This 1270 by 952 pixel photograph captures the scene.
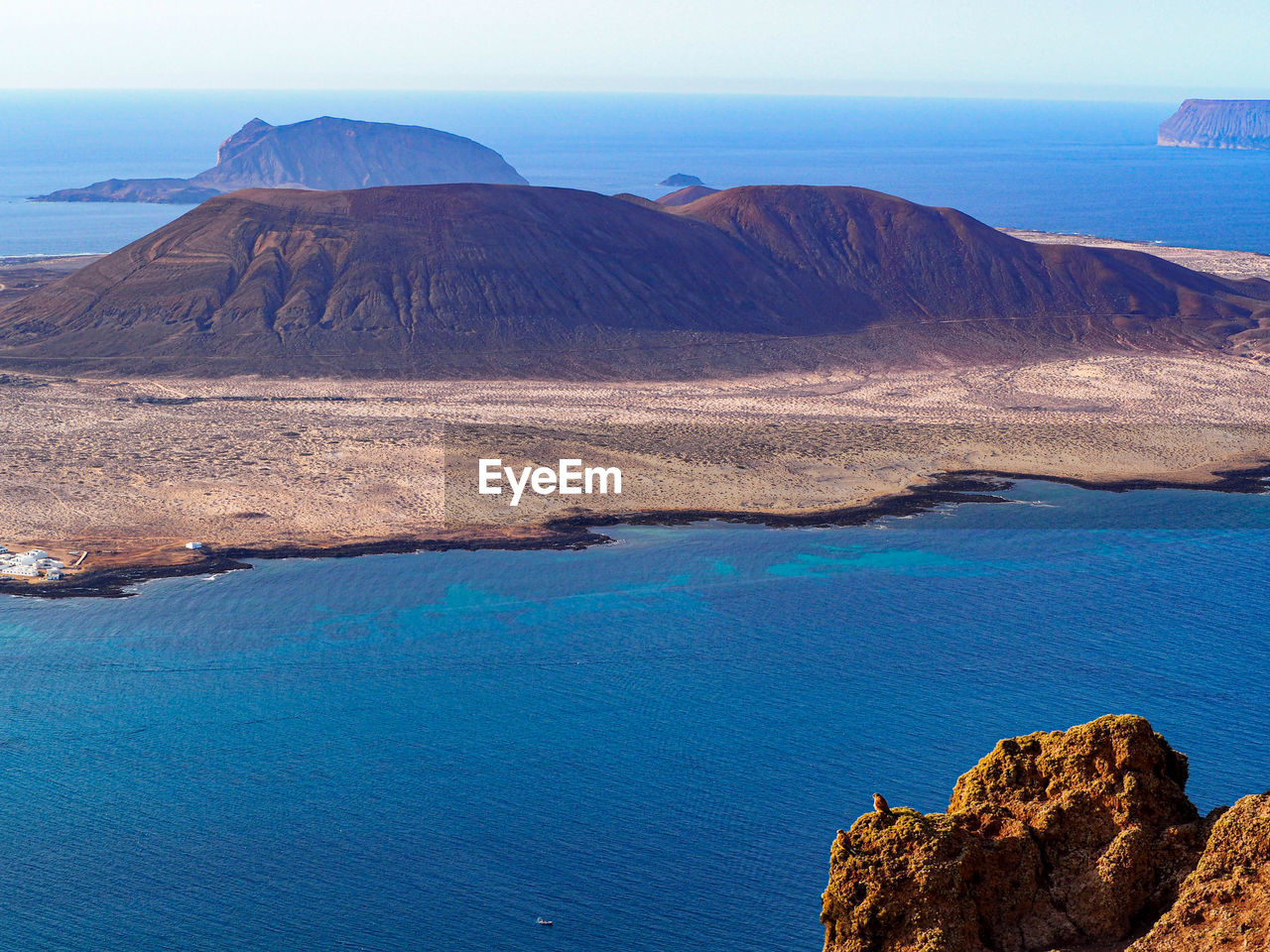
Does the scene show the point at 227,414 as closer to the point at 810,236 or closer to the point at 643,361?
the point at 643,361

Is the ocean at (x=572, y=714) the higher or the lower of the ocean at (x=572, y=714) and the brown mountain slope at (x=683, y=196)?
the lower

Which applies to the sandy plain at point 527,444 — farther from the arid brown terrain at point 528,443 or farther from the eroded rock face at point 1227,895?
the eroded rock face at point 1227,895

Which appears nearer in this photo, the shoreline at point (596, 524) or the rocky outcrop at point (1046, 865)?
the rocky outcrop at point (1046, 865)

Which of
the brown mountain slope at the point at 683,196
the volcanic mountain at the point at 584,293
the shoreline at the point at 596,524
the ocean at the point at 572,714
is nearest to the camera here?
the ocean at the point at 572,714

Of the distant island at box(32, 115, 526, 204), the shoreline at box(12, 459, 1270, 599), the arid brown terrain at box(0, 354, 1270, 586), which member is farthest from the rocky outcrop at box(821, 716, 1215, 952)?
the distant island at box(32, 115, 526, 204)

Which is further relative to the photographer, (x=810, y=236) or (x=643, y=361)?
(x=810, y=236)

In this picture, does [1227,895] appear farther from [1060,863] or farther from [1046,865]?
[1046,865]

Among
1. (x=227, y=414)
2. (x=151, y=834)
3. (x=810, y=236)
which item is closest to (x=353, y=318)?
(x=227, y=414)

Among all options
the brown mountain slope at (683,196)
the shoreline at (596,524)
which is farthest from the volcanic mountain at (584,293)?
the brown mountain slope at (683,196)
